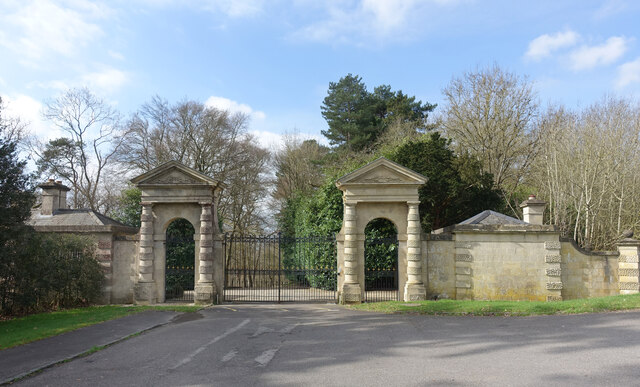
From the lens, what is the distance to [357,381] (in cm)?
639

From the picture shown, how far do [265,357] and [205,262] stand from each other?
26.9 feet

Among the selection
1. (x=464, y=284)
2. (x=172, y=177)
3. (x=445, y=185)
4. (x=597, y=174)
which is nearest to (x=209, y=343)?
(x=172, y=177)

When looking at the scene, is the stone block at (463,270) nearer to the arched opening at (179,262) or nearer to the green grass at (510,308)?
the green grass at (510,308)

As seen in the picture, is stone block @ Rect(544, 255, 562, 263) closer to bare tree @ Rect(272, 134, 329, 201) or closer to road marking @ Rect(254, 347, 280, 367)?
road marking @ Rect(254, 347, 280, 367)

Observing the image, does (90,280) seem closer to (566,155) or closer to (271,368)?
(271,368)

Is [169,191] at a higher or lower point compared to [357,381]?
higher

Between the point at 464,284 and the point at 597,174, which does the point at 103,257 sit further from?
the point at 597,174

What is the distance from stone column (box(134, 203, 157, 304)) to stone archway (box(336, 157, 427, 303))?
21.6ft

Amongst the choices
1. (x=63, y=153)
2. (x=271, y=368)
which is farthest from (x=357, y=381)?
(x=63, y=153)

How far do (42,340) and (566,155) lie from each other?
22.2m

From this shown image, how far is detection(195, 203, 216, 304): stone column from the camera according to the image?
50.7 feet

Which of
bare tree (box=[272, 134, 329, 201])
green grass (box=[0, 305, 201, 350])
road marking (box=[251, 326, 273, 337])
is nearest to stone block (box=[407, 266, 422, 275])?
road marking (box=[251, 326, 273, 337])

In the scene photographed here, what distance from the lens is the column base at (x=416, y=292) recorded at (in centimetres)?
1529

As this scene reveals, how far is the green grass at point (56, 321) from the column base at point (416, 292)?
697 centimetres
